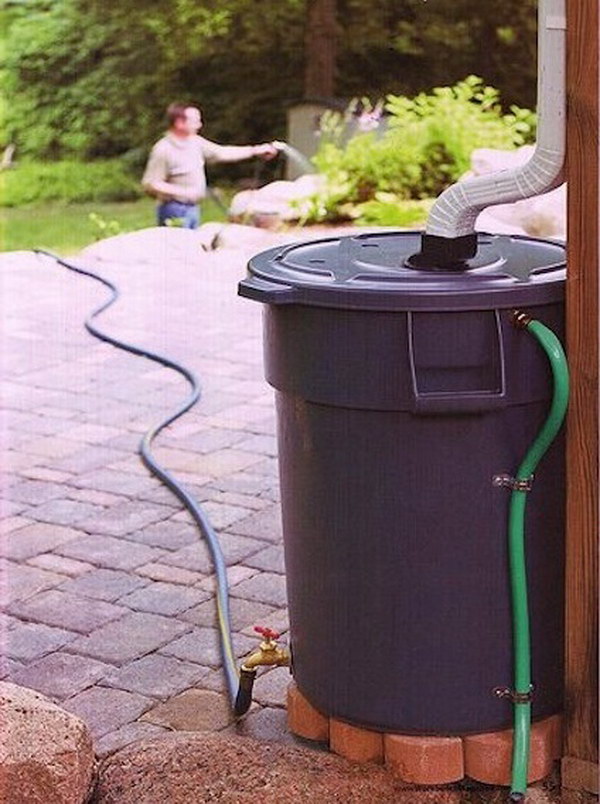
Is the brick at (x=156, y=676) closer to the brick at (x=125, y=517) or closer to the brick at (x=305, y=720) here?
the brick at (x=305, y=720)

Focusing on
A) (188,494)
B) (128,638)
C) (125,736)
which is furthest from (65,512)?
(125,736)

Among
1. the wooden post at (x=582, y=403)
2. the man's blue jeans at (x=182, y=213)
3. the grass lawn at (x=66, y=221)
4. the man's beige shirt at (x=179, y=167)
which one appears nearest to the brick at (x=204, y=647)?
the wooden post at (x=582, y=403)

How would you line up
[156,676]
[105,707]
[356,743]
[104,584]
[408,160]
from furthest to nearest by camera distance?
[408,160], [104,584], [156,676], [105,707], [356,743]

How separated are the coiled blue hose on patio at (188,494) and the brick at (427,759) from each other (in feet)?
1.47

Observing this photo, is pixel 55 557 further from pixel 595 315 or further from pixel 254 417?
pixel 595 315

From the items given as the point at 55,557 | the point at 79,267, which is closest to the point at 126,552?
the point at 55,557

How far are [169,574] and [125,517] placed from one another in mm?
526

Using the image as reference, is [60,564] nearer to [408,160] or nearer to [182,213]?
[182,213]

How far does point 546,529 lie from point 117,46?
Answer: 15081 mm

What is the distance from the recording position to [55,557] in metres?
4.03

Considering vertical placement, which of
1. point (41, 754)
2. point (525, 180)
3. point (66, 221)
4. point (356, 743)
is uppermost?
point (525, 180)

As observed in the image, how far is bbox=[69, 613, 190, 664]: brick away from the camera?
11.1 ft

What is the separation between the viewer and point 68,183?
1612 centimetres

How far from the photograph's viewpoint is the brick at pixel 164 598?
12.0 ft
